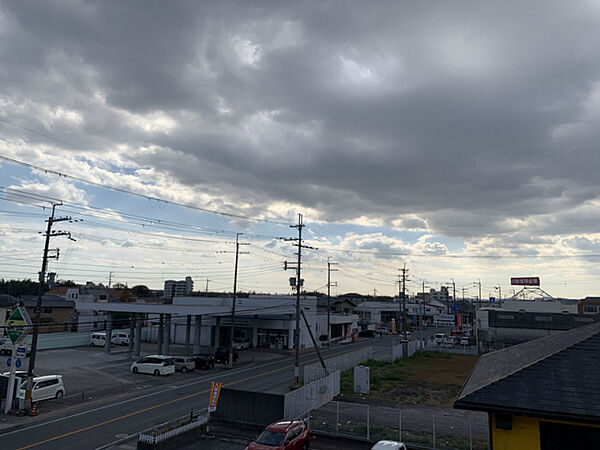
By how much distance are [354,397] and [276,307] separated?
29330 mm

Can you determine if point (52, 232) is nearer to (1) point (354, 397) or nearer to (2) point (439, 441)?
(1) point (354, 397)

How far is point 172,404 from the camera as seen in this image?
28.0 m

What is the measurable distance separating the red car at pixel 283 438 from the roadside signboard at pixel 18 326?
1794 cm

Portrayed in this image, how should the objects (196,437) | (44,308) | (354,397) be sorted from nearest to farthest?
(196,437)
(354,397)
(44,308)

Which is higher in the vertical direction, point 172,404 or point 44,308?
point 44,308

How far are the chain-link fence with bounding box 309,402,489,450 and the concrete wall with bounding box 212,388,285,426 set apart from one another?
221 centimetres

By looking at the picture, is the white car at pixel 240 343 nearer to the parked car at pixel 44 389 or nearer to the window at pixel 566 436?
the parked car at pixel 44 389

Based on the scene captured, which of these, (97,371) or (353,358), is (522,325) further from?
(97,371)

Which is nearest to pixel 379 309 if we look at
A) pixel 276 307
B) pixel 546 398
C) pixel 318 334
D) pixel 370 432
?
pixel 318 334

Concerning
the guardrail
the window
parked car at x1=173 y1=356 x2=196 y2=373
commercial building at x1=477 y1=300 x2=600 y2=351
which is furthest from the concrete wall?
commercial building at x1=477 y1=300 x2=600 y2=351

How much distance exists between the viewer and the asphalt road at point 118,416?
20297mm

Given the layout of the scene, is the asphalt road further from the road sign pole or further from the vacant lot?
the vacant lot

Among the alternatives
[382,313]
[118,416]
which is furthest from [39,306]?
[382,313]

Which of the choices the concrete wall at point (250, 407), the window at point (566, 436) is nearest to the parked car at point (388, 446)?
A: the concrete wall at point (250, 407)
